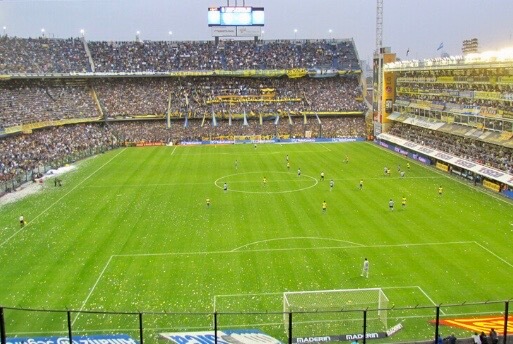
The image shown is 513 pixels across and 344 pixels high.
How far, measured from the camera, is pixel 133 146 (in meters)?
74.6

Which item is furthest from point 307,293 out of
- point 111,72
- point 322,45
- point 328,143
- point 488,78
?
point 322,45

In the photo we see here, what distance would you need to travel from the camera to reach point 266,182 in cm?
4625

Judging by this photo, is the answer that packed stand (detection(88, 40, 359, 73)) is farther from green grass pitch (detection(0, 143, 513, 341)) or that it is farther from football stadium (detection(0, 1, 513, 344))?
green grass pitch (detection(0, 143, 513, 341))

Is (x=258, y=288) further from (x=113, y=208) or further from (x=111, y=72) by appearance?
(x=111, y=72)

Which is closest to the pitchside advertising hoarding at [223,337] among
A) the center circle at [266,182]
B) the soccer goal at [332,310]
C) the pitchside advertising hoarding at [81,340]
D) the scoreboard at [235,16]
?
the soccer goal at [332,310]

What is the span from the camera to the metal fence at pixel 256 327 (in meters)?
18.4

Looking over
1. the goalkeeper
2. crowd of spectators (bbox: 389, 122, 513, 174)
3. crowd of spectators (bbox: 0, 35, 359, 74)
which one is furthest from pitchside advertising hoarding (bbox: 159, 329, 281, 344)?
crowd of spectators (bbox: 0, 35, 359, 74)

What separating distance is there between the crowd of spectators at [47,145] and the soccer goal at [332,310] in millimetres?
35194

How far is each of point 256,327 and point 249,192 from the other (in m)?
23.2

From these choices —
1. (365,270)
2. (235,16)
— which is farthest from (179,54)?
(365,270)

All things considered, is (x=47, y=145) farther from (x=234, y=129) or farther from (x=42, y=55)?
(x=234, y=129)

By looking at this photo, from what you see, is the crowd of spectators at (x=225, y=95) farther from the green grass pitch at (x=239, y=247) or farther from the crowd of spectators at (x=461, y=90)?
the green grass pitch at (x=239, y=247)

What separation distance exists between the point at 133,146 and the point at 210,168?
24.3 meters

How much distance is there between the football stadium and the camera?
65.9 ft
